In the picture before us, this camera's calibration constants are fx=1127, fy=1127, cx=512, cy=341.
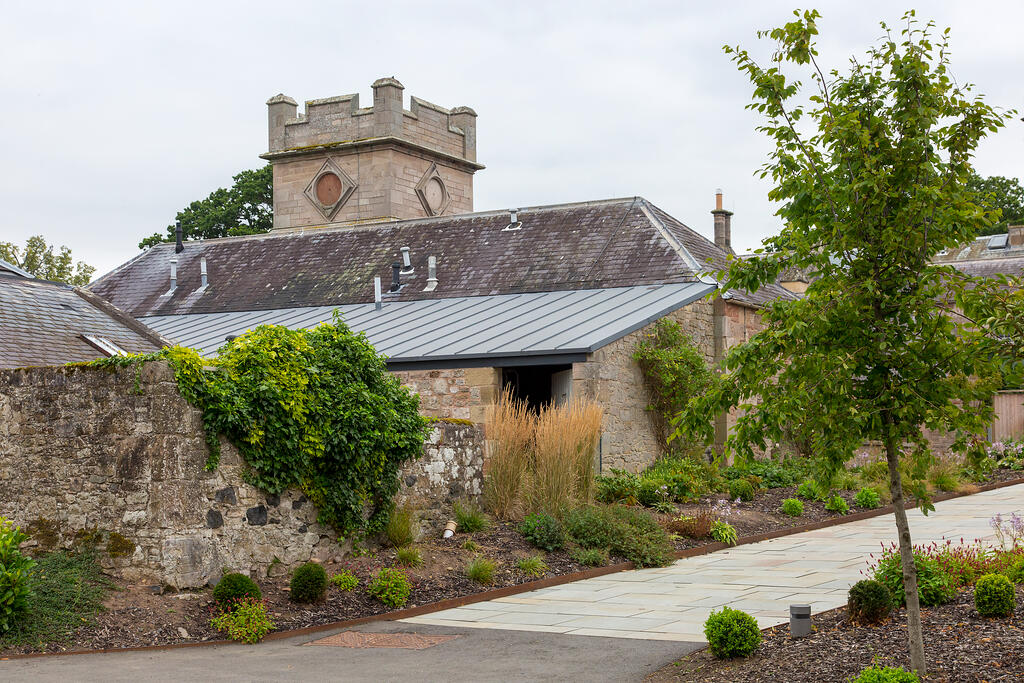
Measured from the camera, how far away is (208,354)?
66.9ft

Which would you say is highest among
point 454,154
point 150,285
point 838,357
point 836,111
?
point 454,154

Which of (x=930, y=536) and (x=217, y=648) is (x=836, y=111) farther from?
(x=930, y=536)

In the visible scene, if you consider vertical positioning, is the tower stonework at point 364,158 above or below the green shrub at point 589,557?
above

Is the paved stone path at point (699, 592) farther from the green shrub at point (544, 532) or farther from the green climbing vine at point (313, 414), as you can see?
the green climbing vine at point (313, 414)

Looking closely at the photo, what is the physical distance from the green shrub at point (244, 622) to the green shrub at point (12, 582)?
1387 millimetres

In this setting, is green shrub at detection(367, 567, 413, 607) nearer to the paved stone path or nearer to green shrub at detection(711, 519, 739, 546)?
the paved stone path

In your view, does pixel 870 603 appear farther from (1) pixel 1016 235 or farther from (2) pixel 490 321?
(1) pixel 1016 235

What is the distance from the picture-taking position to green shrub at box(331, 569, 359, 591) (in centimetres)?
978

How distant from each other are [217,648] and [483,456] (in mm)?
4717

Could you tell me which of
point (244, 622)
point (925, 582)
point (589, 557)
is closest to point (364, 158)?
point (589, 557)

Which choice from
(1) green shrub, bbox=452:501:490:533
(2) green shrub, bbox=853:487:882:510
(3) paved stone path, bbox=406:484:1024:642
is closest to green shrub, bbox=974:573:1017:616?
(3) paved stone path, bbox=406:484:1024:642

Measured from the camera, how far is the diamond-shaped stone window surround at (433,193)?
38406 mm

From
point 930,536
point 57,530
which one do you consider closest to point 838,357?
point 57,530

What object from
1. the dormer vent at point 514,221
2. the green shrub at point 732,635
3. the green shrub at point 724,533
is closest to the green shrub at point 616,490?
the green shrub at point 724,533
